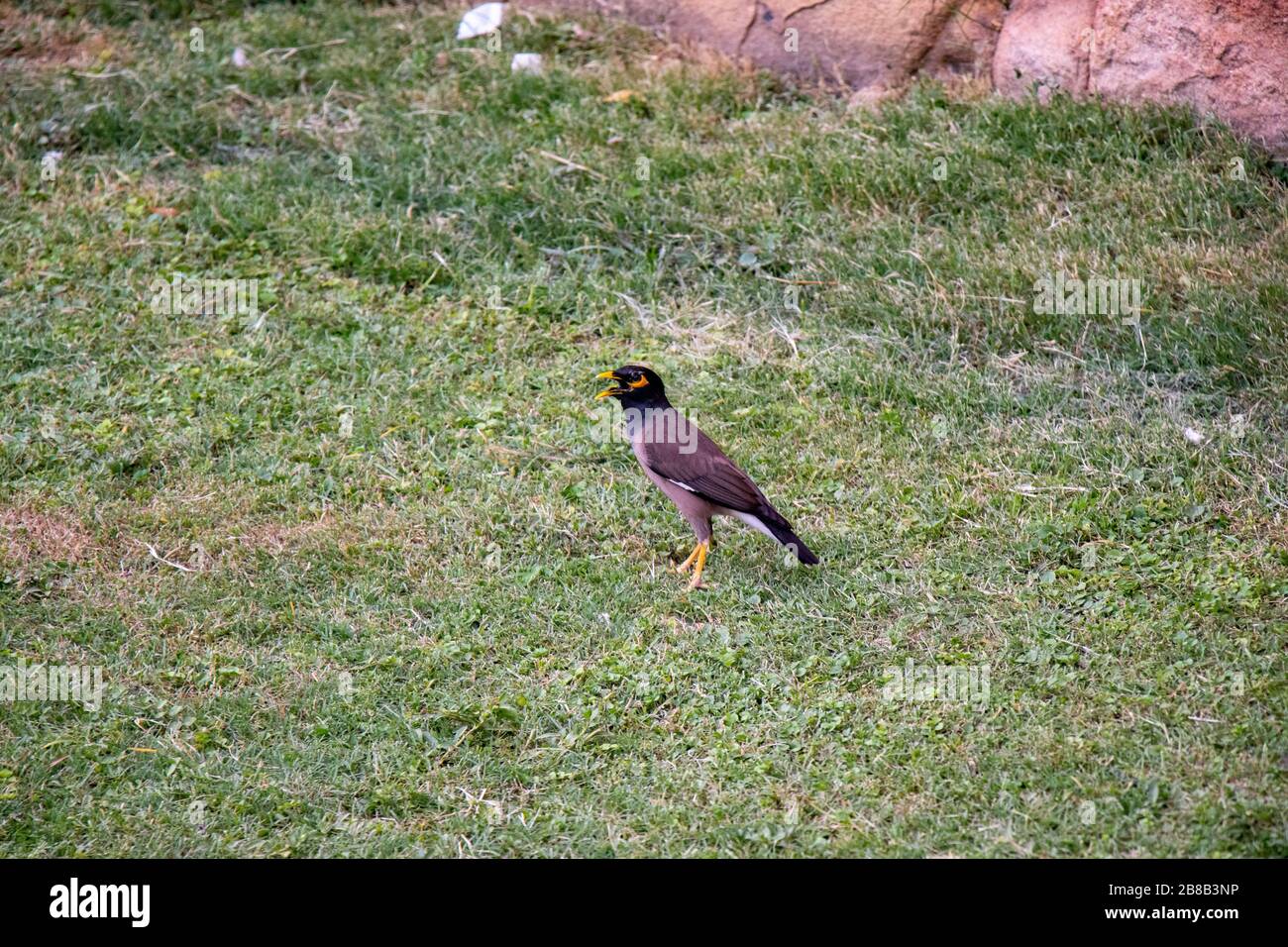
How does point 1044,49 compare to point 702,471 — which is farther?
point 1044,49

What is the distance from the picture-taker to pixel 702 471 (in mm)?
6316

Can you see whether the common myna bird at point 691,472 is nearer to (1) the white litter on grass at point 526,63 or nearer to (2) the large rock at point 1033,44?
(2) the large rock at point 1033,44

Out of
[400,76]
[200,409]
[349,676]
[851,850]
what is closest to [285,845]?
[349,676]

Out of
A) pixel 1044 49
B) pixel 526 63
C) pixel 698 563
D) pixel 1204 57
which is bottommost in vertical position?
pixel 698 563

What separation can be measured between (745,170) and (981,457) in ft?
10.3

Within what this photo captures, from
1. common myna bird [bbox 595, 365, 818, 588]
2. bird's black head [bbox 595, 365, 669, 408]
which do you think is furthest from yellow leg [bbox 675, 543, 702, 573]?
bird's black head [bbox 595, 365, 669, 408]

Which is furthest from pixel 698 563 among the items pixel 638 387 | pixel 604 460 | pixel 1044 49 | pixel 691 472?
pixel 1044 49

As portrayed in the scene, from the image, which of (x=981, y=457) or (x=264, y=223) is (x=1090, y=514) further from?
(x=264, y=223)

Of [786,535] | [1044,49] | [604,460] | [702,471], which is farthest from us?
[1044,49]

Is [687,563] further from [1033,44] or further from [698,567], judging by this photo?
[1033,44]

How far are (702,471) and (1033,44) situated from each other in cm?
471

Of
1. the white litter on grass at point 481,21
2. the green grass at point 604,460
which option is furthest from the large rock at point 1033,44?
the white litter on grass at point 481,21

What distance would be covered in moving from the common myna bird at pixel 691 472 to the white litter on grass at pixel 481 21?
16.8ft

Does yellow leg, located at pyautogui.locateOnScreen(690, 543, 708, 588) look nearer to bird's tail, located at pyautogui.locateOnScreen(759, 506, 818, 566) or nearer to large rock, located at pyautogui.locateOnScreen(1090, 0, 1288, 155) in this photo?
bird's tail, located at pyautogui.locateOnScreen(759, 506, 818, 566)
